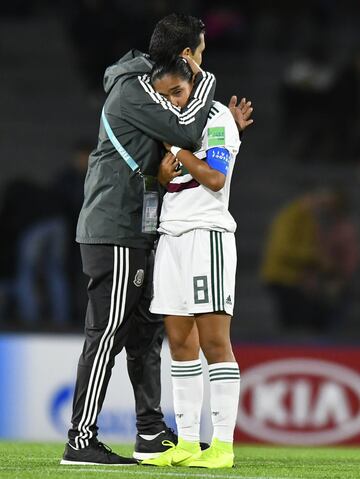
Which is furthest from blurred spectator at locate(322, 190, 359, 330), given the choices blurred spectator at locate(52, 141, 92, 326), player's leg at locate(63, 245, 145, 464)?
player's leg at locate(63, 245, 145, 464)

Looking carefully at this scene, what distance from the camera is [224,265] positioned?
530cm

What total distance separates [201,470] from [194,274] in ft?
2.55

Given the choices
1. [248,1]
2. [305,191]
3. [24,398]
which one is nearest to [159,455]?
[24,398]

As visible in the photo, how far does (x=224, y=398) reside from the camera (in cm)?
528

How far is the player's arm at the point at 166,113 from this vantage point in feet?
17.3

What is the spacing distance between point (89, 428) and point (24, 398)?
3.46 meters

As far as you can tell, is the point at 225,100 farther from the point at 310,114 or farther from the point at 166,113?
the point at 166,113

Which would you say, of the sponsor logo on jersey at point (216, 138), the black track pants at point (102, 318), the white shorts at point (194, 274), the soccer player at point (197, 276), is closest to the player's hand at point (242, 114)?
the soccer player at point (197, 276)

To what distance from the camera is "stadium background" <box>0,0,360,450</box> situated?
10.9 metres

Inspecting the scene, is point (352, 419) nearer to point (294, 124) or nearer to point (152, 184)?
point (152, 184)

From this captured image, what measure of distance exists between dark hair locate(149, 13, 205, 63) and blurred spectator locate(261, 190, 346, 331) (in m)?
5.56

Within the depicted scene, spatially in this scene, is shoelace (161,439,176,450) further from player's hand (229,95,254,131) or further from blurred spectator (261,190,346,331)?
blurred spectator (261,190,346,331)

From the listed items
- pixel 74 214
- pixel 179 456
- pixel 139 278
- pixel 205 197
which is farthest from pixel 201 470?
pixel 74 214

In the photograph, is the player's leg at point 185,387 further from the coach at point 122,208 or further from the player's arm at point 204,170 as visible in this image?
the player's arm at point 204,170
